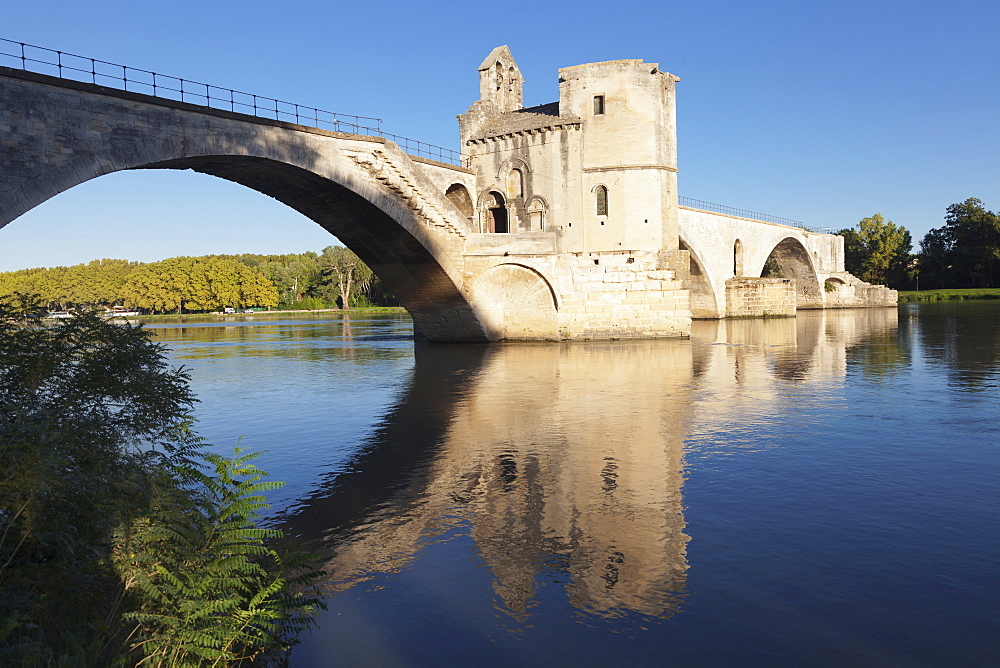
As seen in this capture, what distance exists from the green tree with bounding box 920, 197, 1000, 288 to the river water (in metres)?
87.5

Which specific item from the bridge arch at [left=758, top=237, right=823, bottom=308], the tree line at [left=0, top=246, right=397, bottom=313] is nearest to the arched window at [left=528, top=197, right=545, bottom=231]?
the bridge arch at [left=758, top=237, right=823, bottom=308]

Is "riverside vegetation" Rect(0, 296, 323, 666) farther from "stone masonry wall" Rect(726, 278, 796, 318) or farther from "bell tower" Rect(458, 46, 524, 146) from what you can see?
"stone masonry wall" Rect(726, 278, 796, 318)

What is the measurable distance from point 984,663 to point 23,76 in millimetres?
20257

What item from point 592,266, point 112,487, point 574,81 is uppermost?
point 574,81

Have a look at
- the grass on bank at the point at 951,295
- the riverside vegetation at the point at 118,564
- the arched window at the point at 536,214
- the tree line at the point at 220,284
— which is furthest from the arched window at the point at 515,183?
the grass on bank at the point at 951,295

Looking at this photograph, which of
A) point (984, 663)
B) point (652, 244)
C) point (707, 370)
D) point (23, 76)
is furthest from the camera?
point (652, 244)

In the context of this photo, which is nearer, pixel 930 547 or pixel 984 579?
pixel 984 579

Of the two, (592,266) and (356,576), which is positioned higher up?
(592,266)

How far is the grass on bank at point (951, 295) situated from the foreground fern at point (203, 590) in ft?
343

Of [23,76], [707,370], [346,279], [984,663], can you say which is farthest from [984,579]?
[346,279]

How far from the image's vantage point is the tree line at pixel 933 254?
9675 centimetres

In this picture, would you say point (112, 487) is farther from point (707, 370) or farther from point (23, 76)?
point (707, 370)

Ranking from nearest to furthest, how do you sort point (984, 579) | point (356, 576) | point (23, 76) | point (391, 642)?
point (391, 642), point (984, 579), point (356, 576), point (23, 76)

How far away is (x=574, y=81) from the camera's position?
Result: 37.1 m
